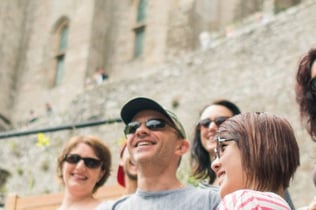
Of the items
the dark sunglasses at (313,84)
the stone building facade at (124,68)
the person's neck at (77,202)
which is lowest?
the person's neck at (77,202)

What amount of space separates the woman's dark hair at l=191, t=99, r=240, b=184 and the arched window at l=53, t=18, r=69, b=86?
884 inches

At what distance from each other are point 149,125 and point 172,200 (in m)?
0.55

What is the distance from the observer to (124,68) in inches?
1080

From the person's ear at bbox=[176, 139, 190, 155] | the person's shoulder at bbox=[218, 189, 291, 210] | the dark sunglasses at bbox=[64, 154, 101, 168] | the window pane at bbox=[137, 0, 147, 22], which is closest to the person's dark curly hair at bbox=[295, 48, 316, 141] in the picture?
the person's ear at bbox=[176, 139, 190, 155]

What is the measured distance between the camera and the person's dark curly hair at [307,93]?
5.11 metres

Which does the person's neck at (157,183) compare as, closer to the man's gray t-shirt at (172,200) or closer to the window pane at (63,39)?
the man's gray t-shirt at (172,200)

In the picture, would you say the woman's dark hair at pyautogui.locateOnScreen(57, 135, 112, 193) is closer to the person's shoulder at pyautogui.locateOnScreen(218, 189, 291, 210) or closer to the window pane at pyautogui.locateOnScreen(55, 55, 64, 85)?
the person's shoulder at pyautogui.locateOnScreen(218, 189, 291, 210)

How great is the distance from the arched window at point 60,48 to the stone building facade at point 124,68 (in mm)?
77

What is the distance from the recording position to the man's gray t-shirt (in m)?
4.77

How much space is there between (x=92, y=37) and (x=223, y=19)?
18.1ft

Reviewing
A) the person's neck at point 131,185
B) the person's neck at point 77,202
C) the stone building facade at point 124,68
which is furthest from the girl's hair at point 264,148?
the stone building facade at point 124,68

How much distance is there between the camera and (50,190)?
1565 centimetres

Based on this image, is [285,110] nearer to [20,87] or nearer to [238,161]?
[238,161]

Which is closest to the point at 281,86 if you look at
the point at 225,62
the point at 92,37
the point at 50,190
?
the point at 225,62
